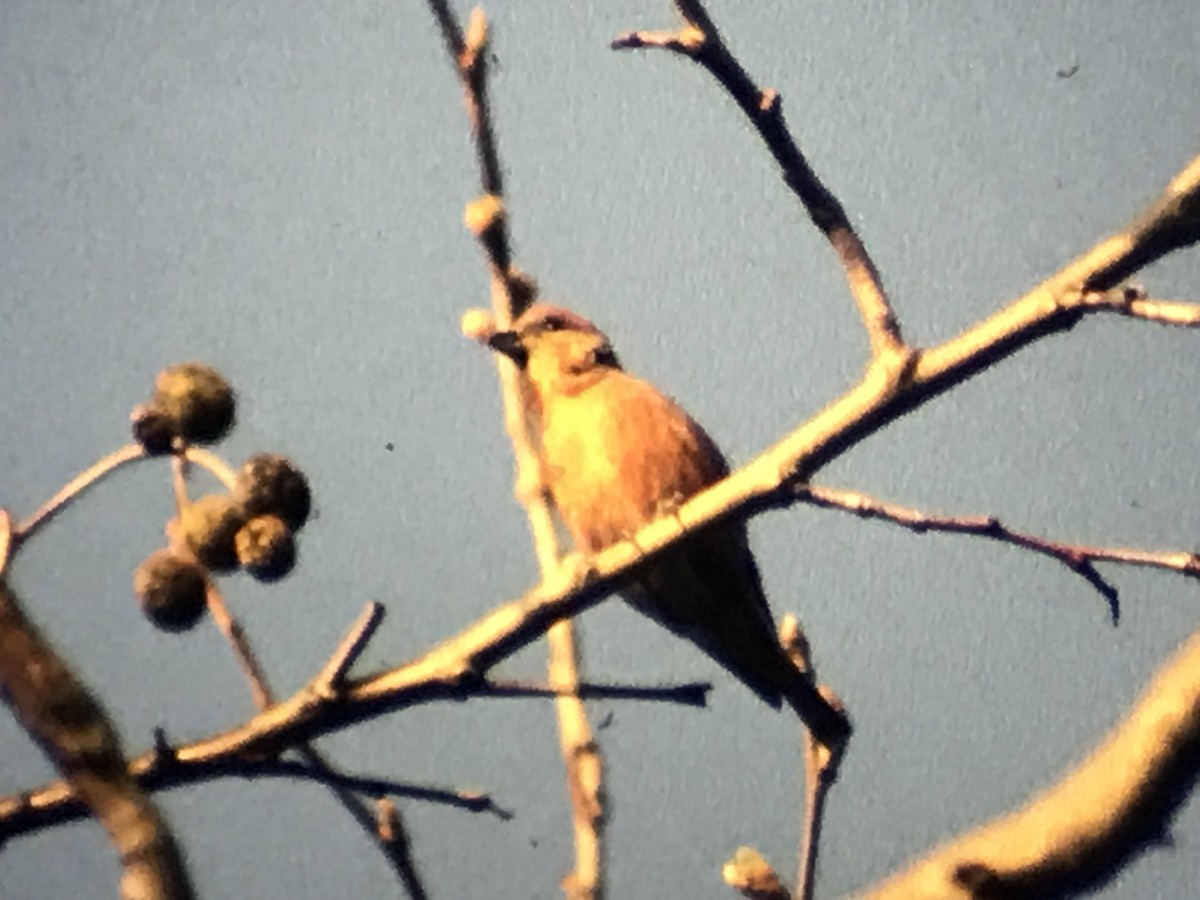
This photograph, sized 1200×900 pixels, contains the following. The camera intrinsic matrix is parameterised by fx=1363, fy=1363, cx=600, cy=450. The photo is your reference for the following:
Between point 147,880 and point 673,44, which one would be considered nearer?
point 147,880

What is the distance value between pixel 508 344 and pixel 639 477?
0.46ft

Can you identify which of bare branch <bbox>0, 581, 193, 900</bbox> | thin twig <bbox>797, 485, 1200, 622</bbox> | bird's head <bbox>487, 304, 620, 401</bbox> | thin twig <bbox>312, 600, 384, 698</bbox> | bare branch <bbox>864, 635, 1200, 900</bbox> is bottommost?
bare branch <bbox>864, 635, 1200, 900</bbox>

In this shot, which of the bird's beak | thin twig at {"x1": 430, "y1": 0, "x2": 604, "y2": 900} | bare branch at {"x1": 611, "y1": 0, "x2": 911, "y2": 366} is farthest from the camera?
the bird's beak

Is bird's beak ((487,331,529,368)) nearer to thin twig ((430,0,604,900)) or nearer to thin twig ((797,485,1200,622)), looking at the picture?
thin twig ((430,0,604,900))

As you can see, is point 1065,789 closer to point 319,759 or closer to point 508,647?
point 508,647

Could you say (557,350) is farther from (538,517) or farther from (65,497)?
(65,497)

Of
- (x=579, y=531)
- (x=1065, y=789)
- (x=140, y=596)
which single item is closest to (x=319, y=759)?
(x=140, y=596)

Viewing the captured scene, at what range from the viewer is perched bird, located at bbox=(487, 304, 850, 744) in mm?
934

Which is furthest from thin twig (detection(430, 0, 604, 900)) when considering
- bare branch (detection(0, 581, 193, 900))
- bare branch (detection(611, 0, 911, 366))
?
bare branch (detection(0, 581, 193, 900))

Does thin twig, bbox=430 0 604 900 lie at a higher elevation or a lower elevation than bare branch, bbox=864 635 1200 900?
higher

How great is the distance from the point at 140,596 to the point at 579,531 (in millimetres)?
347

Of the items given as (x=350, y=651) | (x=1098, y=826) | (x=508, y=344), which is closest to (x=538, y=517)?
(x=508, y=344)

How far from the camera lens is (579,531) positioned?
984mm

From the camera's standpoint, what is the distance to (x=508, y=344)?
917 millimetres
